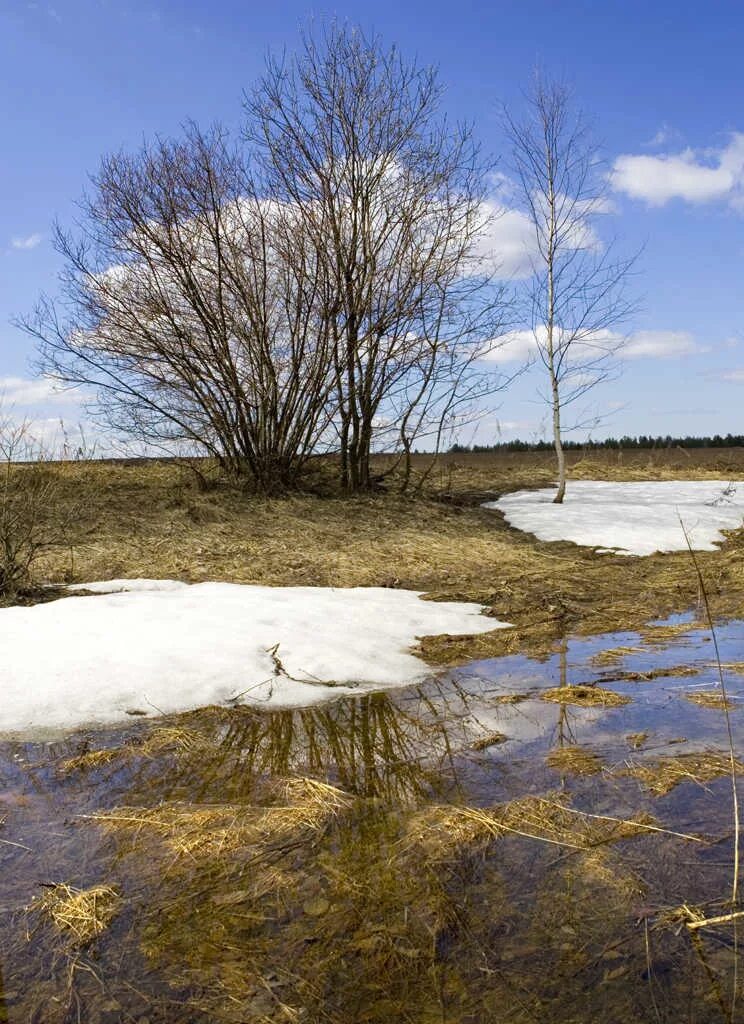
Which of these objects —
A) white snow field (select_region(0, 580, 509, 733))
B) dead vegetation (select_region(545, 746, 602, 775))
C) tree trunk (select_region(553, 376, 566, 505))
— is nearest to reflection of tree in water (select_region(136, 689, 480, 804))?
white snow field (select_region(0, 580, 509, 733))

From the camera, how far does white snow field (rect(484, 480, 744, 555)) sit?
460 inches

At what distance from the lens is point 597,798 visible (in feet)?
10.5

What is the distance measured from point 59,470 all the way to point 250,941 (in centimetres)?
1168

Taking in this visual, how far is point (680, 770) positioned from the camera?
3461 millimetres

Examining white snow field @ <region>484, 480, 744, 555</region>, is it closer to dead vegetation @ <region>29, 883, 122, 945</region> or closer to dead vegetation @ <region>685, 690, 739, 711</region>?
dead vegetation @ <region>685, 690, 739, 711</region>

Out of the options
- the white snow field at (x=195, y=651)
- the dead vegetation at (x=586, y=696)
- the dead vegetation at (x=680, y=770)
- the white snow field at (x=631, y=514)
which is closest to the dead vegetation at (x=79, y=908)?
the white snow field at (x=195, y=651)

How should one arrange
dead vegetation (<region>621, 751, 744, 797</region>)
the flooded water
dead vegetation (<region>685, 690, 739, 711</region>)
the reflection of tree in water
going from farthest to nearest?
dead vegetation (<region>685, 690, 739, 711</region>)
the reflection of tree in water
dead vegetation (<region>621, 751, 744, 797</region>)
the flooded water

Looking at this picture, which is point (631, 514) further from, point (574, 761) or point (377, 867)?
point (377, 867)

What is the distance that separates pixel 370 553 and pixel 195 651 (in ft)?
15.6

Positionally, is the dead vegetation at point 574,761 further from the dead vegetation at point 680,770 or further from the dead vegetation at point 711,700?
the dead vegetation at point 711,700

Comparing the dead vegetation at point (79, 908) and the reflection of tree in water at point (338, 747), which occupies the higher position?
the dead vegetation at point (79, 908)

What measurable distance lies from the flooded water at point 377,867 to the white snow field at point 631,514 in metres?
7.46

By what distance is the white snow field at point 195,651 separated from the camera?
15.5ft

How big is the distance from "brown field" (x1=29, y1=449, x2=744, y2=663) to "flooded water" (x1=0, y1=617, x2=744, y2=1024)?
1982 mm
